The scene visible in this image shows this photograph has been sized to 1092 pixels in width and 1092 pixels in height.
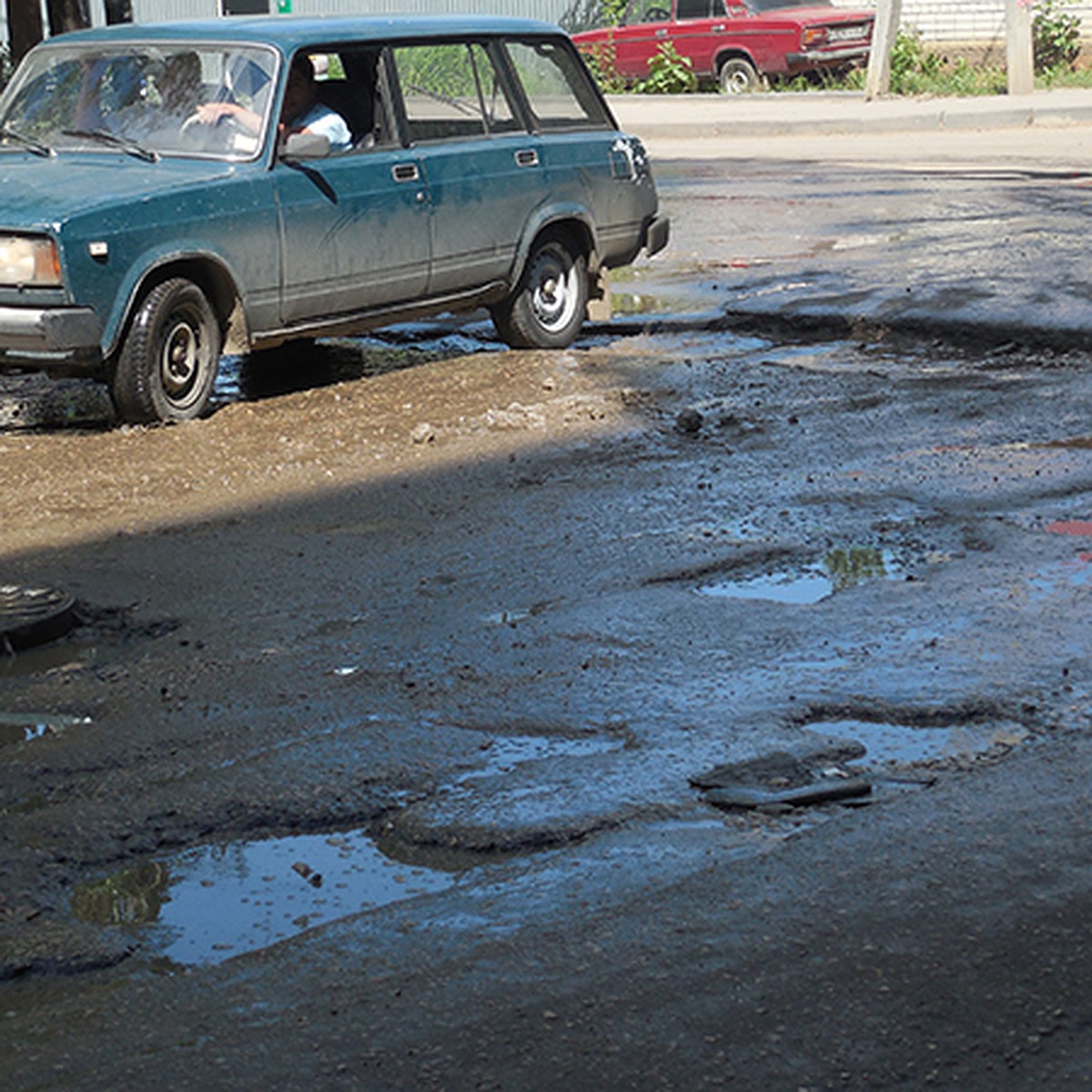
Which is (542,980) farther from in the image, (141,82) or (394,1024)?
(141,82)

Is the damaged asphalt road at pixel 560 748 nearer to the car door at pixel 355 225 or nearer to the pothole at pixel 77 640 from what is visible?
the pothole at pixel 77 640

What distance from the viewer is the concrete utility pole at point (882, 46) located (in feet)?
79.9

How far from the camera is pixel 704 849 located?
3.75m

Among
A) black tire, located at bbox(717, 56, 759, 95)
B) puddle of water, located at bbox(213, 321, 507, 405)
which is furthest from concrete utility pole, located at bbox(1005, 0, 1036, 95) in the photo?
puddle of water, located at bbox(213, 321, 507, 405)

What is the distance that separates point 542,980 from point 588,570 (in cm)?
277

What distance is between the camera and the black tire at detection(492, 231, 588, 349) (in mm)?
10102

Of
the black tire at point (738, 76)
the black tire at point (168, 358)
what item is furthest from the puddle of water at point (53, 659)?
the black tire at point (738, 76)

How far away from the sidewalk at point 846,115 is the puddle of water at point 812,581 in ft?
57.2

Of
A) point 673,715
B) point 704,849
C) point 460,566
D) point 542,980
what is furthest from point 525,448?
point 542,980

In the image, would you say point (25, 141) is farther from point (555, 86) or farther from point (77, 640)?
point (77, 640)

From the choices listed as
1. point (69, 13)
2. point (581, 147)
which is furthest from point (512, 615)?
point (69, 13)

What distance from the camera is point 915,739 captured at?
4371mm

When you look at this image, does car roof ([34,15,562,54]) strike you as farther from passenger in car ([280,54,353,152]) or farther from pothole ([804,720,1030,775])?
pothole ([804,720,1030,775])

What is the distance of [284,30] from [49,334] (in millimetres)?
2176
